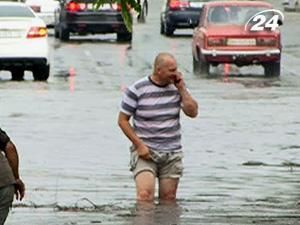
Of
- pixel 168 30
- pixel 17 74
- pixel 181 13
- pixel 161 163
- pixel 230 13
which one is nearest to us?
pixel 161 163

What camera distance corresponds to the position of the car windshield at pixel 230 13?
31.0 metres

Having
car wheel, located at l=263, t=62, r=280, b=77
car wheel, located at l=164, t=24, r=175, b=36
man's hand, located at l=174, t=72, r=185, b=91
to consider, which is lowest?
car wheel, located at l=164, t=24, r=175, b=36

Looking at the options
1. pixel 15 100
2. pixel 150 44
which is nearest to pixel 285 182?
pixel 15 100

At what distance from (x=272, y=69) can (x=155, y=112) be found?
19.9 meters

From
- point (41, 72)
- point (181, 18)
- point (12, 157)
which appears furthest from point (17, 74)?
point (12, 157)

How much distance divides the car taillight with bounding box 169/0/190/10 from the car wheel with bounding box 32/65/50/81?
18.2 m

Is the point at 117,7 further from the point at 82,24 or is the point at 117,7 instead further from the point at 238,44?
the point at 82,24

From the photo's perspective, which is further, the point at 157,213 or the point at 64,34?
the point at 64,34

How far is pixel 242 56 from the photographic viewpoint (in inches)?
1188

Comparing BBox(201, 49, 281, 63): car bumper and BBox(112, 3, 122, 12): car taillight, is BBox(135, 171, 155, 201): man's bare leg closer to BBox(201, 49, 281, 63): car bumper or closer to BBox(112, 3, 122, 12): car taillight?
BBox(112, 3, 122, 12): car taillight

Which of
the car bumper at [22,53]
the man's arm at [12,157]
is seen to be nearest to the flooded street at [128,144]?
the car bumper at [22,53]

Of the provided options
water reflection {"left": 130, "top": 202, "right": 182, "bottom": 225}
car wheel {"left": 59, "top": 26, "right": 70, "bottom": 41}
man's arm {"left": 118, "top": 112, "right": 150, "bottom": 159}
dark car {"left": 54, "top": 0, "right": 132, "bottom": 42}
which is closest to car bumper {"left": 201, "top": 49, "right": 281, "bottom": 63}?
dark car {"left": 54, "top": 0, "right": 132, "bottom": 42}

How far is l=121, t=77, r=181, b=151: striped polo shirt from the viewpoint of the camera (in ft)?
35.8

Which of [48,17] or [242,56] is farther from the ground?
[242,56]
